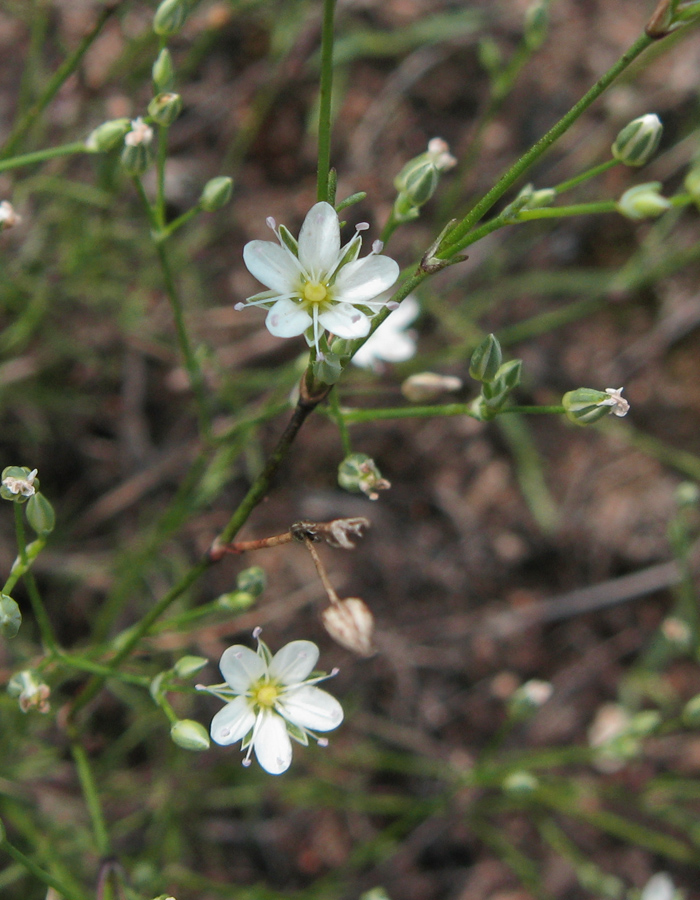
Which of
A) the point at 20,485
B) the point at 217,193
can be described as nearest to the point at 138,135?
the point at 217,193

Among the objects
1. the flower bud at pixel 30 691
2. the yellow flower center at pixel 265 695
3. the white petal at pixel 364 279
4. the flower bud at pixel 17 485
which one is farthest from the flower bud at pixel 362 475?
the flower bud at pixel 30 691

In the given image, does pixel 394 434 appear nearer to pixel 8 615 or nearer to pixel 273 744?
pixel 273 744

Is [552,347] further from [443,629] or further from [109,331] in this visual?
[109,331]

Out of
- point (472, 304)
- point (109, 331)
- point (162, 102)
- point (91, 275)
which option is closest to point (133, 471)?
point (109, 331)

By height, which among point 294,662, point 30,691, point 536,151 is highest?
point 536,151

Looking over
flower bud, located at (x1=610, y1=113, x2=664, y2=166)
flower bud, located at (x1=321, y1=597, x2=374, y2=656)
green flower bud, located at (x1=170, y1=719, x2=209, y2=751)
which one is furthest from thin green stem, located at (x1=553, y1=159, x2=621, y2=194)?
green flower bud, located at (x1=170, y1=719, x2=209, y2=751)
